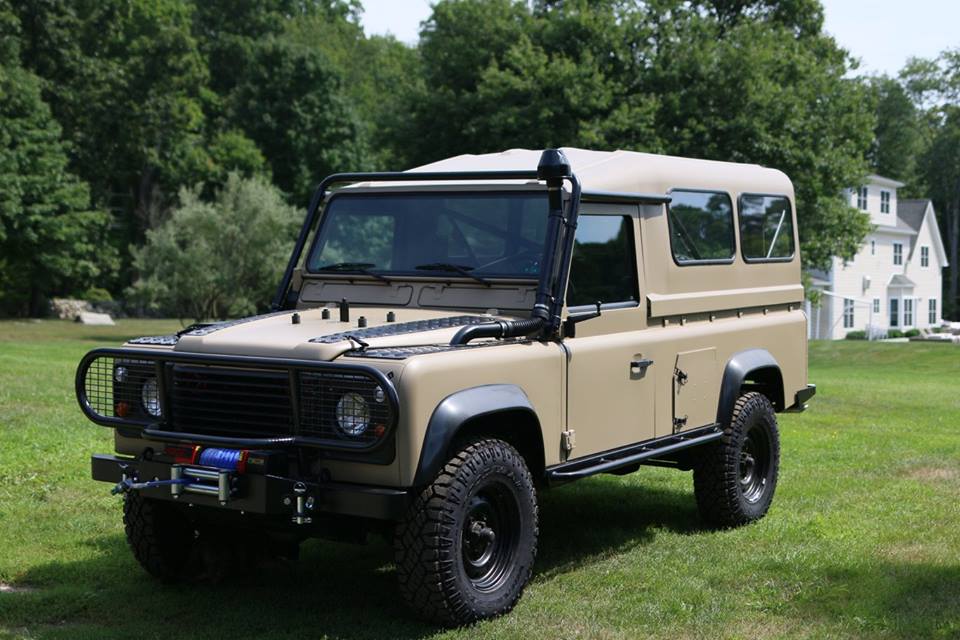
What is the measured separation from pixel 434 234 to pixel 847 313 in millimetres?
48128

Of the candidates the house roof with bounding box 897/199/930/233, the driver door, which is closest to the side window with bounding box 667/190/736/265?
the driver door

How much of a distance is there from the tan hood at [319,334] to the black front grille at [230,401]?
0.13 m

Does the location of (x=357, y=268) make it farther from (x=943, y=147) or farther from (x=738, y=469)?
(x=943, y=147)

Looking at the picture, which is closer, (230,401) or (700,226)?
(230,401)

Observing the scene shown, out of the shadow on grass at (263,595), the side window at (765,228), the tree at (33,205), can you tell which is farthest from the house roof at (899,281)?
the shadow on grass at (263,595)

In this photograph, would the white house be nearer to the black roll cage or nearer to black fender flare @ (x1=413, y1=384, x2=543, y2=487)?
the black roll cage

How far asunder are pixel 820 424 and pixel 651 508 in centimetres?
621

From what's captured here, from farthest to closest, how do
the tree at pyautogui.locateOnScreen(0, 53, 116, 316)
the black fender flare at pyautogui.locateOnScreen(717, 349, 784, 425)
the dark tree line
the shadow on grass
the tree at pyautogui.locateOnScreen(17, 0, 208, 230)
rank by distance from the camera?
the tree at pyautogui.locateOnScreen(17, 0, 208, 230)
the tree at pyautogui.locateOnScreen(0, 53, 116, 316)
the dark tree line
the black fender flare at pyautogui.locateOnScreen(717, 349, 784, 425)
the shadow on grass

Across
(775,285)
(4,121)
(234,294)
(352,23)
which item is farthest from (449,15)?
(352,23)

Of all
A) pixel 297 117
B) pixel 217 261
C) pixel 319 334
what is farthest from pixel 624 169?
pixel 297 117

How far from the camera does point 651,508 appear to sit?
873cm

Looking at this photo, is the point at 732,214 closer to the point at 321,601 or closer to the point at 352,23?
the point at 321,601

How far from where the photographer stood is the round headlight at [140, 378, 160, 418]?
598 cm

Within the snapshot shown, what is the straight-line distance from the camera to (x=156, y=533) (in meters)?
6.36
